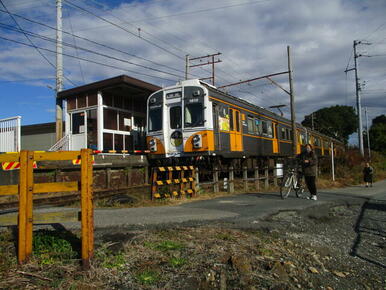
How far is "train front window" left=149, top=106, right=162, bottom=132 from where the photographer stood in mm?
11656

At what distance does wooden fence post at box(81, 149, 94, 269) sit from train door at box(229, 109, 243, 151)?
834 centimetres

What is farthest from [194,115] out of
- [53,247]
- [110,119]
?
[53,247]

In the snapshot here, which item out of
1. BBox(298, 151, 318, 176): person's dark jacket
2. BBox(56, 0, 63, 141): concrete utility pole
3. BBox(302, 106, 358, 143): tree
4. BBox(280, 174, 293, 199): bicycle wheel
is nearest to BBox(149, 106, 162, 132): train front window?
BBox(280, 174, 293, 199): bicycle wheel

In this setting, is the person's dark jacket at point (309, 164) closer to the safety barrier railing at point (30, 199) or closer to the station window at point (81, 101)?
the safety barrier railing at point (30, 199)

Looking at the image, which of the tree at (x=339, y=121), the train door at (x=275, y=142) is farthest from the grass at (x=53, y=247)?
the tree at (x=339, y=121)

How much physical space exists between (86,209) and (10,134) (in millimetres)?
8509

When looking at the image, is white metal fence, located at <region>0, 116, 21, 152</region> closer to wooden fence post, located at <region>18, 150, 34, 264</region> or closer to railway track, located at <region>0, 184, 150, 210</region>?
railway track, located at <region>0, 184, 150, 210</region>

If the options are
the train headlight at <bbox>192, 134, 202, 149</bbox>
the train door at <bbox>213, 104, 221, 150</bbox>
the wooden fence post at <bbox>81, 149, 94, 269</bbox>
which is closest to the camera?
the wooden fence post at <bbox>81, 149, 94, 269</bbox>

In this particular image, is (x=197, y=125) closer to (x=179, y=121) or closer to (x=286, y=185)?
(x=179, y=121)

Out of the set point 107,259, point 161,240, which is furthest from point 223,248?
point 107,259

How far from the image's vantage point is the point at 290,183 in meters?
10.3

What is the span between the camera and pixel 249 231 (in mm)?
5672

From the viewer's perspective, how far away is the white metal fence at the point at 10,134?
10516mm

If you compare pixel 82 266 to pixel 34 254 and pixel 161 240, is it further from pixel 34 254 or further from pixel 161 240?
pixel 161 240
